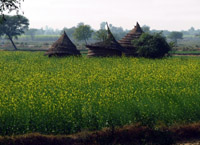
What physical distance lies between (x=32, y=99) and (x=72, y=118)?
2.59 m

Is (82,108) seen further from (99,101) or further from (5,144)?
(5,144)

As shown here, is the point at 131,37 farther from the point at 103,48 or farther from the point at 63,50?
the point at 63,50

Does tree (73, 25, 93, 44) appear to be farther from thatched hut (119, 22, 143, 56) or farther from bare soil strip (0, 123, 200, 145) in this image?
bare soil strip (0, 123, 200, 145)

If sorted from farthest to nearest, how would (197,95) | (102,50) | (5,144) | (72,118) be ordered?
1. (102,50)
2. (197,95)
3. (72,118)
4. (5,144)

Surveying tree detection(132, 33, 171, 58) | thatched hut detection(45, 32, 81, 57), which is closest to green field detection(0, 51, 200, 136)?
tree detection(132, 33, 171, 58)

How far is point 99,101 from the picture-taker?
12.9 metres

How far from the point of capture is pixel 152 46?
1304 inches

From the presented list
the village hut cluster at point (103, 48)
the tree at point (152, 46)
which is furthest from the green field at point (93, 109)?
the village hut cluster at point (103, 48)

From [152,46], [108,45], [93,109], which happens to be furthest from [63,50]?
[93,109]

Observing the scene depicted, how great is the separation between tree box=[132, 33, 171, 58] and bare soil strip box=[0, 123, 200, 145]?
21700 mm

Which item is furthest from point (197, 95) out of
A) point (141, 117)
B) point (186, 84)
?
point (141, 117)

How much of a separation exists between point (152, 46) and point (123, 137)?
23.1 m

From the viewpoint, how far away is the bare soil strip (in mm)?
10742

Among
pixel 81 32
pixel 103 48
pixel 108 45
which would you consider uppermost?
pixel 81 32
